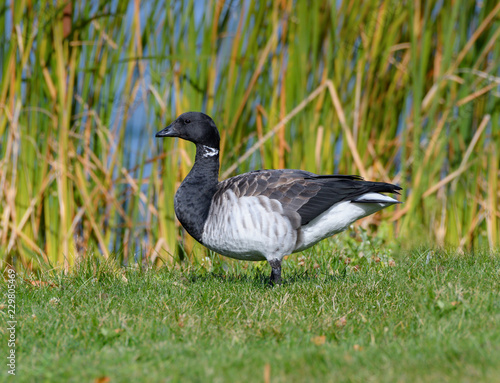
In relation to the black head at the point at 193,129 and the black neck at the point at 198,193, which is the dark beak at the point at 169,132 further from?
the black neck at the point at 198,193

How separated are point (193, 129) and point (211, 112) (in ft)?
3.42

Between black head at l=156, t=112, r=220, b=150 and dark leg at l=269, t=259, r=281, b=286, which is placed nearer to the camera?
dark leg at l=269, t=259, r=281, b=286

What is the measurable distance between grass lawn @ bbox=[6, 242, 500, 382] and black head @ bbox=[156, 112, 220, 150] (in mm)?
1403

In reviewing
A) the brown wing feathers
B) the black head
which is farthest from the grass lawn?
the black head

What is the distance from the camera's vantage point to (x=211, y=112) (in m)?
7.10

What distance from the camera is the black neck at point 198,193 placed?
5.66 m

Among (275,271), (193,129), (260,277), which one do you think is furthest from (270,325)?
(193,129)

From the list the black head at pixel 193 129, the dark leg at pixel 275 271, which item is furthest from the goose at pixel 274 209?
the black head at pixel 193 129

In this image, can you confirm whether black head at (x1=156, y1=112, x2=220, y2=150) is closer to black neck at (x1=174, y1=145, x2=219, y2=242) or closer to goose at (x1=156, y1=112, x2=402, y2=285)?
black neck at (x1=174, y1=145, x2=219, y2=242)

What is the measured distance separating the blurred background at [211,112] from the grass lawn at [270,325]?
146cm

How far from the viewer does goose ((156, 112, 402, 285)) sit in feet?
17.2

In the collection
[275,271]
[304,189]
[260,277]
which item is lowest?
[260,277]

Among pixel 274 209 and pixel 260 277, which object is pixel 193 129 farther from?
pixel 260 277

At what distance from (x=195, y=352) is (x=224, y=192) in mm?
2257
